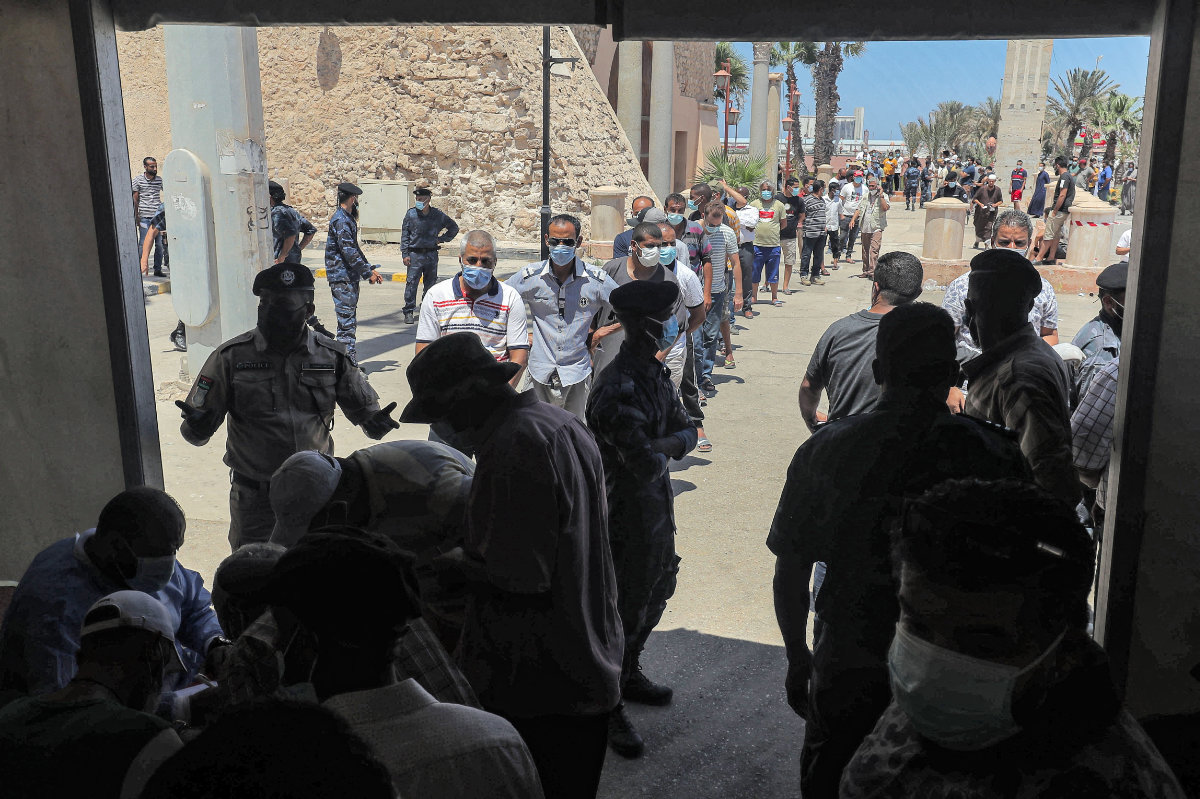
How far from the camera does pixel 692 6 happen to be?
3611 mm

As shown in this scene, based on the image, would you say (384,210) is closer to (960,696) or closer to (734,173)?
(734,173)

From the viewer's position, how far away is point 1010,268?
3.93 metres

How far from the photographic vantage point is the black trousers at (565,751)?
3.23 metres

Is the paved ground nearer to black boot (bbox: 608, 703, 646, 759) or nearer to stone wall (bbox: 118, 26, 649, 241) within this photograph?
black boot (bbox: 608, 703, 646, 759)

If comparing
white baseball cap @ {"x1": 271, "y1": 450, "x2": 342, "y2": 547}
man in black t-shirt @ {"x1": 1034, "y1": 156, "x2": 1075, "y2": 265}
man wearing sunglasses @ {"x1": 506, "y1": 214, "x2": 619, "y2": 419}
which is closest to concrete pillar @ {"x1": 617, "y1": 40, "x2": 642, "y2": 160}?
man in black t-shirt @ {"x1": 1034, "y1": 156, "x2": 1075, "y2": 265}

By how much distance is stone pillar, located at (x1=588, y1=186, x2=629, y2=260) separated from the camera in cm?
1617

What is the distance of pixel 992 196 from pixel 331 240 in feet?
54.2

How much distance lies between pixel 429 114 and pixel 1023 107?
15228 mm

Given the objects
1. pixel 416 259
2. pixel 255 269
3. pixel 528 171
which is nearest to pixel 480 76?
pixel 528 171

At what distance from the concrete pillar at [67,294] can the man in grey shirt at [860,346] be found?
2939 mm

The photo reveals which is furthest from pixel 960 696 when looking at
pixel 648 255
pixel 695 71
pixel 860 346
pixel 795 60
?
pixel 795 60

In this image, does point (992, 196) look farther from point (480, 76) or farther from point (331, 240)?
point (331, 240)

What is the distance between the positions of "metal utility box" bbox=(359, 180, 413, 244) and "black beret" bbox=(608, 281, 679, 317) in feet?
66.8

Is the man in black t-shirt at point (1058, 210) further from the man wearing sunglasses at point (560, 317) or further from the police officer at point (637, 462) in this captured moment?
the police officer at point (637, 462)
